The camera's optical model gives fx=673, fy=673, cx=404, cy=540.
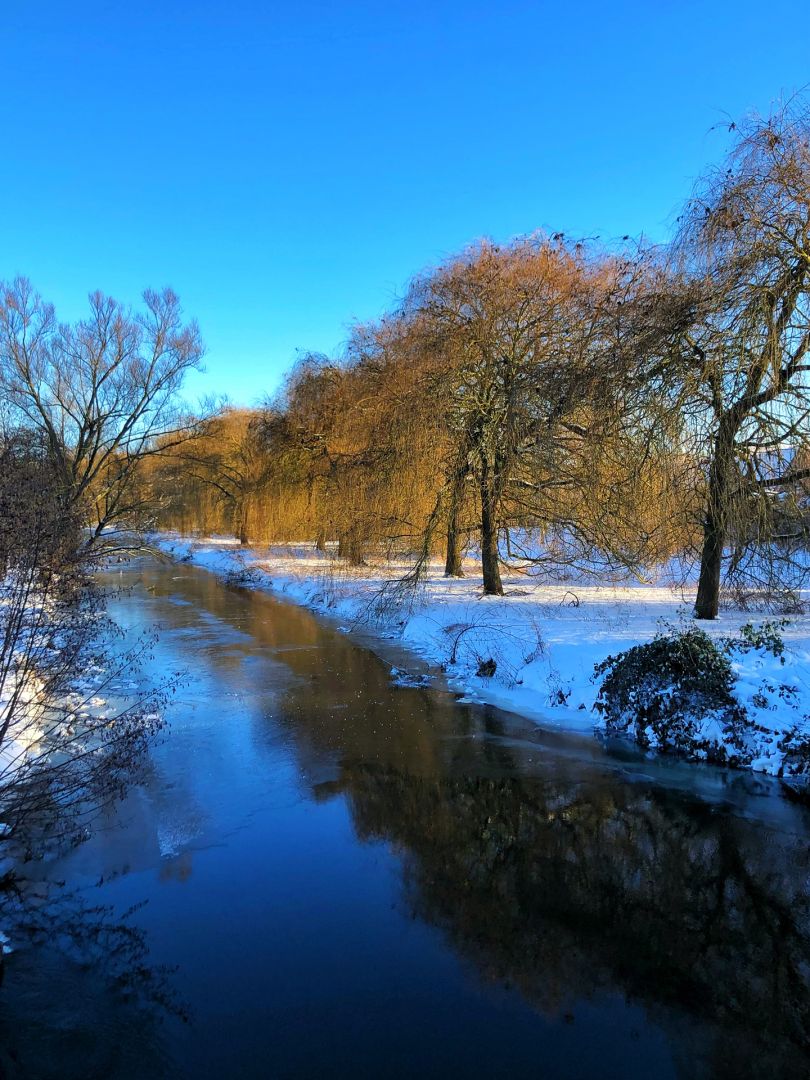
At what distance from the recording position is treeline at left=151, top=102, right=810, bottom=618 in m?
8.59

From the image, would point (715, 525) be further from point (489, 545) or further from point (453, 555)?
point (453, 555)

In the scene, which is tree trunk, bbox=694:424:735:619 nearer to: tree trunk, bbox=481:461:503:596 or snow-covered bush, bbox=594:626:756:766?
snow-covered bush, bbox=594:626:756:766

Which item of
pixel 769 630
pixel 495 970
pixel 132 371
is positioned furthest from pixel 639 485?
pixel 132 371

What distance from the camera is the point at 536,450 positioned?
12172mm

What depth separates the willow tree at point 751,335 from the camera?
332 inches

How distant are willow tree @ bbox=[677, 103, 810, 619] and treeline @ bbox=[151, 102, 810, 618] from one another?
26 mm

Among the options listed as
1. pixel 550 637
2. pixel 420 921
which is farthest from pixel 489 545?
pixel 420 921

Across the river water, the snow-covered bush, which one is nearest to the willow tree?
the snow-covered bush

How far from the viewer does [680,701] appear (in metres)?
7.88

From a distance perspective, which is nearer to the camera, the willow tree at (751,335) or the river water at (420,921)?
the river water at (420,921)

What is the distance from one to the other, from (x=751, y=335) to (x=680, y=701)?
15.2 feet

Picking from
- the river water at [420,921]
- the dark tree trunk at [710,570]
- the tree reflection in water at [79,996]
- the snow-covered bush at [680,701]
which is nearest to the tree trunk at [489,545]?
the dark tree trunk at [710,570]

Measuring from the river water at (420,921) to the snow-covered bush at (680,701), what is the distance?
0.52 m

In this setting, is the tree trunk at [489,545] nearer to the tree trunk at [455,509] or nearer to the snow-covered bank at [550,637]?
the snow-covered bank at [550,637]
